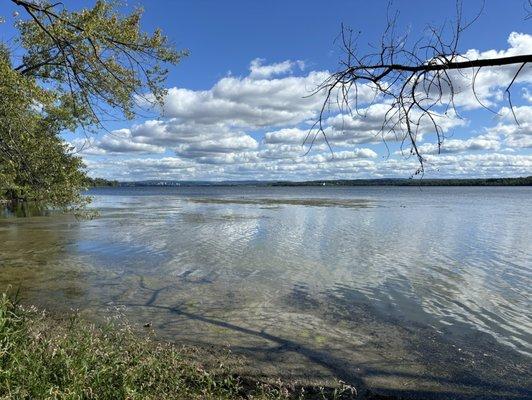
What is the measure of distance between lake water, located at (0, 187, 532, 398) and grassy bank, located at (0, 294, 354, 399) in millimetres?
1206

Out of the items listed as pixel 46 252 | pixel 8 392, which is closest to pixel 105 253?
pixel 46 252

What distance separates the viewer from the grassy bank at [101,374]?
17.2ft

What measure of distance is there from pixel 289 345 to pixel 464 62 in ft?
22.8

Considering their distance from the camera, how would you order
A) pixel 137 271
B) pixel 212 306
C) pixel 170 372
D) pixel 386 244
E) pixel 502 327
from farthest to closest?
pixel 386 244 → pixel 137 271 → pixel 212 306 → pixel 502 327 → pixel 170 372

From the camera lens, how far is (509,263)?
18031 mm

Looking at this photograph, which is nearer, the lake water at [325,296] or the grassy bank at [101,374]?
the grassy bank at [101,374]

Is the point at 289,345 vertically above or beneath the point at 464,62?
Result: beneath

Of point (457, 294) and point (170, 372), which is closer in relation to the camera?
point (170, 372)

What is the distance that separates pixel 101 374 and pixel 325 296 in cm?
833

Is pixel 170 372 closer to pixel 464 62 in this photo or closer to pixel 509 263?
pixel 464 62

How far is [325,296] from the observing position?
42.9ft

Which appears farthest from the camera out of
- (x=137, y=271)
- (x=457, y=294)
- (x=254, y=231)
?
(x=254, y=231)

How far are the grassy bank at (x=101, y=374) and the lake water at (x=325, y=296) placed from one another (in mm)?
1206

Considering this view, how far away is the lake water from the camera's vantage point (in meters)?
8.10
